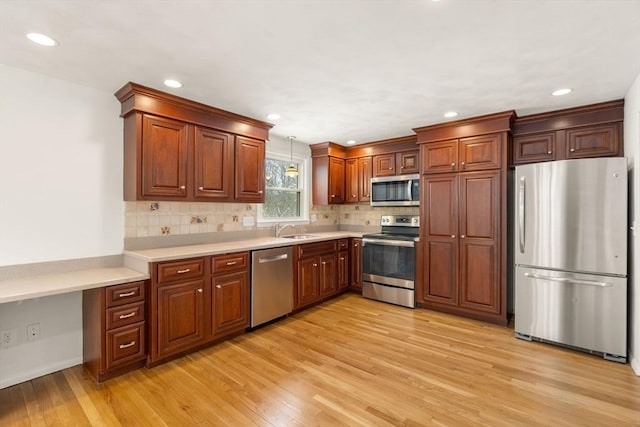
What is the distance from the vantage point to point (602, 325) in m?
2.77

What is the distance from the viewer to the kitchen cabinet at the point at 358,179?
4957 millimetres

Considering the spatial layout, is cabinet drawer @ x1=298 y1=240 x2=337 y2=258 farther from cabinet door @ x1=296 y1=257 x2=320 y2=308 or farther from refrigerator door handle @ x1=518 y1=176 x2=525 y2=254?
refrigerator door handle @ x1=518 y1=176 x2=525 y2=254

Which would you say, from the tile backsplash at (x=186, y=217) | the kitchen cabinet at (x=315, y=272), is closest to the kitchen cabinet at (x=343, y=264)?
the kitchen cabinet at (x=315, y=272)

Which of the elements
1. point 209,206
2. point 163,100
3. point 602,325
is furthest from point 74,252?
point 602,325

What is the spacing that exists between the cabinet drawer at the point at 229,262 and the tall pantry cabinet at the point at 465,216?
2.31 m

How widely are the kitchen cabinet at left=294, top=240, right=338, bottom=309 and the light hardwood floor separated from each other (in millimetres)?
792

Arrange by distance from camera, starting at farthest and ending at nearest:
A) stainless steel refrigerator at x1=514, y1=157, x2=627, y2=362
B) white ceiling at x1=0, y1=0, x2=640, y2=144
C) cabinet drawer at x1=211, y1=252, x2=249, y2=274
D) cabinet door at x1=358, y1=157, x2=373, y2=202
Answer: cabinet door at x1=358, y1=157, x2=373, y2=202, cabinet drawer at x1=211, y1=252, x2=249, y2=274, stainless steel refrigerator at x1=514, y1=157, x2=627, y2=362, white ceiling at x1=0, y1=0, x2=640, y2=144

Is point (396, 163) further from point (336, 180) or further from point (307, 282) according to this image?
point (307, 282)

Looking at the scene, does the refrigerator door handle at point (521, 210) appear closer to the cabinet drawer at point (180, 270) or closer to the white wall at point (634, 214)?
the white wall at point (634, 214)

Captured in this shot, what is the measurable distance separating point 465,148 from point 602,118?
4.22ft

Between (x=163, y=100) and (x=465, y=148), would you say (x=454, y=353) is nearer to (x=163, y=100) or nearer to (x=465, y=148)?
(x=465, y=148)

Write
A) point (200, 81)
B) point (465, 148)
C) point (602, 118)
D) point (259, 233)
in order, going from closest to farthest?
point (200, 81), point (602, 118), point (465, 148), point (259, 233)

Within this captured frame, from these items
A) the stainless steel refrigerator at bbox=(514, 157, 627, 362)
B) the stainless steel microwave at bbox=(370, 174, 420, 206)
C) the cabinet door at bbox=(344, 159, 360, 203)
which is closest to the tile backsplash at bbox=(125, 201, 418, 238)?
the stainless steel microwave at bbox=(370, 174, 420, 206)

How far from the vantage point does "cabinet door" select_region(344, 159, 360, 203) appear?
5.09 m
